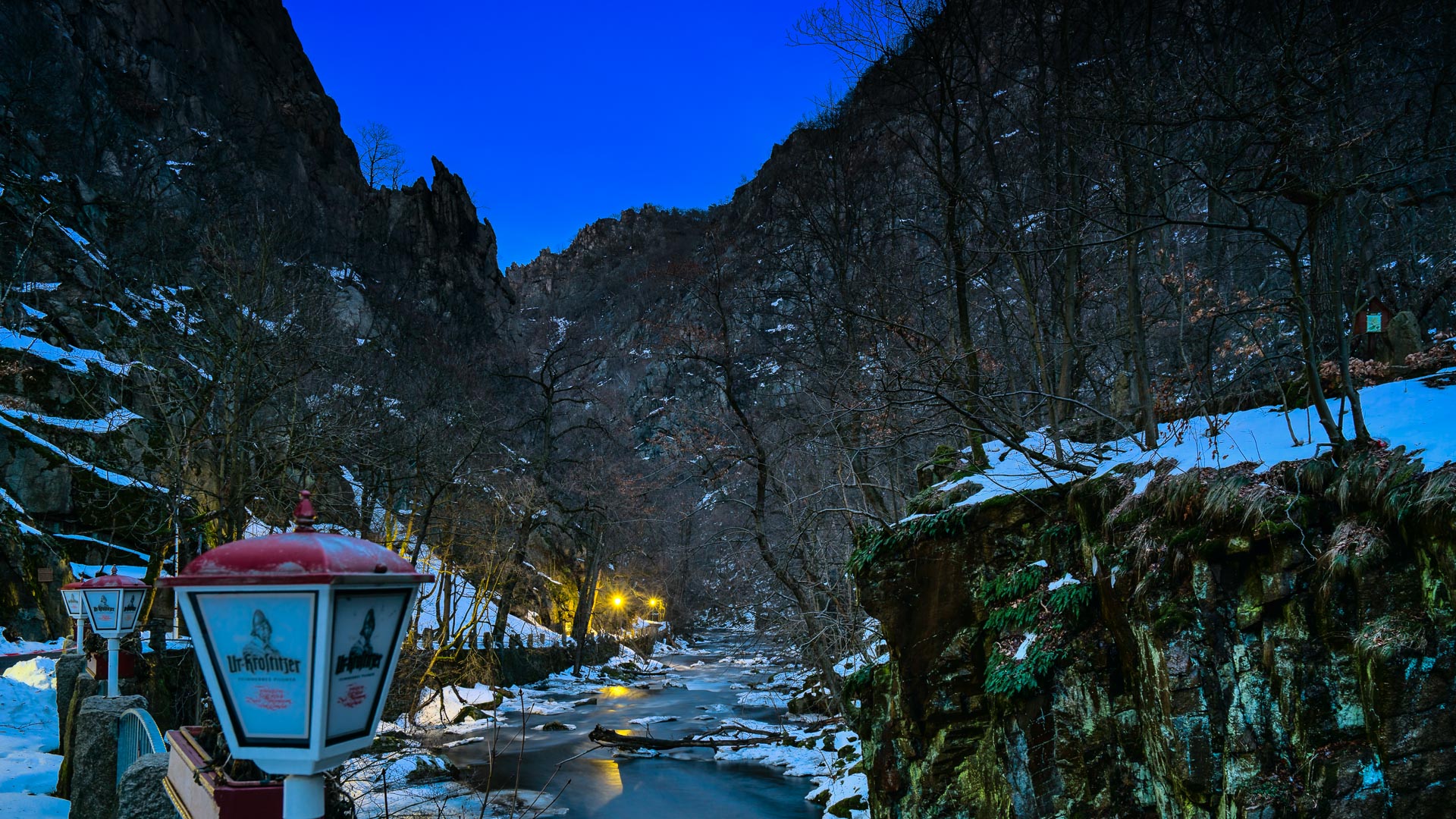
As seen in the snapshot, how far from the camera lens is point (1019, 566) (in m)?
7.93

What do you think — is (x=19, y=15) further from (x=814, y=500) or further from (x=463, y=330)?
(x=814, y=500)

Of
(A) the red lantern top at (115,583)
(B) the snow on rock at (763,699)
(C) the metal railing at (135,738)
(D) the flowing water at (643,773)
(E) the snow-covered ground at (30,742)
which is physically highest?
(A) the red lantern top at (115,583)

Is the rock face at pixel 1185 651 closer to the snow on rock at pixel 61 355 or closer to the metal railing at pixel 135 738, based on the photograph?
the metal railing at pixel 135 738

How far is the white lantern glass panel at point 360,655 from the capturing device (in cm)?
191

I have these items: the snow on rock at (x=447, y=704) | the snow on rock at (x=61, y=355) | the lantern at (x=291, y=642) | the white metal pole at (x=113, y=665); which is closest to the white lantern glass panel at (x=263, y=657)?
the lantern at (x=291, y=642)

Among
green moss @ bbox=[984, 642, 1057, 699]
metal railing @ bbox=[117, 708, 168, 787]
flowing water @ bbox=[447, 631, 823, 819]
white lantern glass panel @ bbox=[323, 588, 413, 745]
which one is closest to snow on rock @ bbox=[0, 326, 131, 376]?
flowing water @ bbox=[447, 631, 823, 819]

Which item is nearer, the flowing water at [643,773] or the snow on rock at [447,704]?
the flowing water at [643,773]

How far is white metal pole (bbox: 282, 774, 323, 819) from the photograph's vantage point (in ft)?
6.38

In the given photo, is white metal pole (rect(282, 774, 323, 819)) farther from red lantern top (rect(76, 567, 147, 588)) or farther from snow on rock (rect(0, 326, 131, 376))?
snow on rock (rect(0, 326, 131, 376))

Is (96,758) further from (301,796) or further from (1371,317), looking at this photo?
(1371,317)

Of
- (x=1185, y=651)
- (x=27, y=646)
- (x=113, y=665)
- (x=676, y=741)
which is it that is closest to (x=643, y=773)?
(x=676, y=741)

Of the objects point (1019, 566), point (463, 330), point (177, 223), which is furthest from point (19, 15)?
point (1019, 566)

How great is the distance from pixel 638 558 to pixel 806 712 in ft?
61.1

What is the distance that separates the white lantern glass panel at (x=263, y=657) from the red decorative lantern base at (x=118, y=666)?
279 inches
